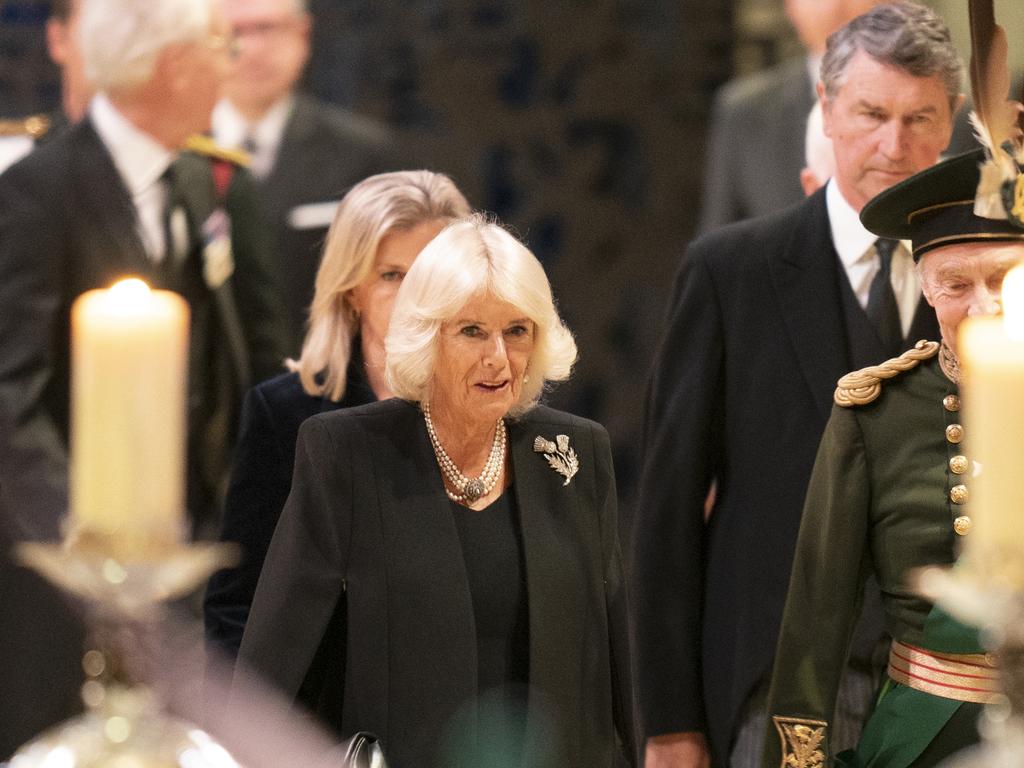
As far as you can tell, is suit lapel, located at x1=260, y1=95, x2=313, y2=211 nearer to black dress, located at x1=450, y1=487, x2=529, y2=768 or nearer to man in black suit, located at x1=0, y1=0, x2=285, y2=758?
man in black suit, located at x1=0, y1=0, x2=285, y2=758

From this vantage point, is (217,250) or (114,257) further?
(217,250)

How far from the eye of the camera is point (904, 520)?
102 inches

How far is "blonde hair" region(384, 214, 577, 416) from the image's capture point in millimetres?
2664

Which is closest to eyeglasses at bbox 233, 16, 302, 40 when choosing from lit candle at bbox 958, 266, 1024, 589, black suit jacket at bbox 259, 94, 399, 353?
black suit jacket at bbox 259, 94, 399, 353

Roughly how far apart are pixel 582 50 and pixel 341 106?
2.14 feet

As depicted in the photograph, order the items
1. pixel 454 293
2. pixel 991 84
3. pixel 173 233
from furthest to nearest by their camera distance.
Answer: pixel 173 233
pixel 454 293
pixel 991 84

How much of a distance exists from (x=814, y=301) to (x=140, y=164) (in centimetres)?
175

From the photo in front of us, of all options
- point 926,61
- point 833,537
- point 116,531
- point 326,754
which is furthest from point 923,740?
point 116,531

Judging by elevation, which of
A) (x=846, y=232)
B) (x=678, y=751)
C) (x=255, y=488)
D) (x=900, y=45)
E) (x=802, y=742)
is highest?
(x=900, y=45)

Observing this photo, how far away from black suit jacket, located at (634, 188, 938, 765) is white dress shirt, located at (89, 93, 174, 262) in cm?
148

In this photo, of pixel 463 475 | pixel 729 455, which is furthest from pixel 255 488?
pixel 729 455

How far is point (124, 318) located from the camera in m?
1.36

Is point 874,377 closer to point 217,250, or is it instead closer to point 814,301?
point 814,301

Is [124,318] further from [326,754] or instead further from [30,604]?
[30,604]
